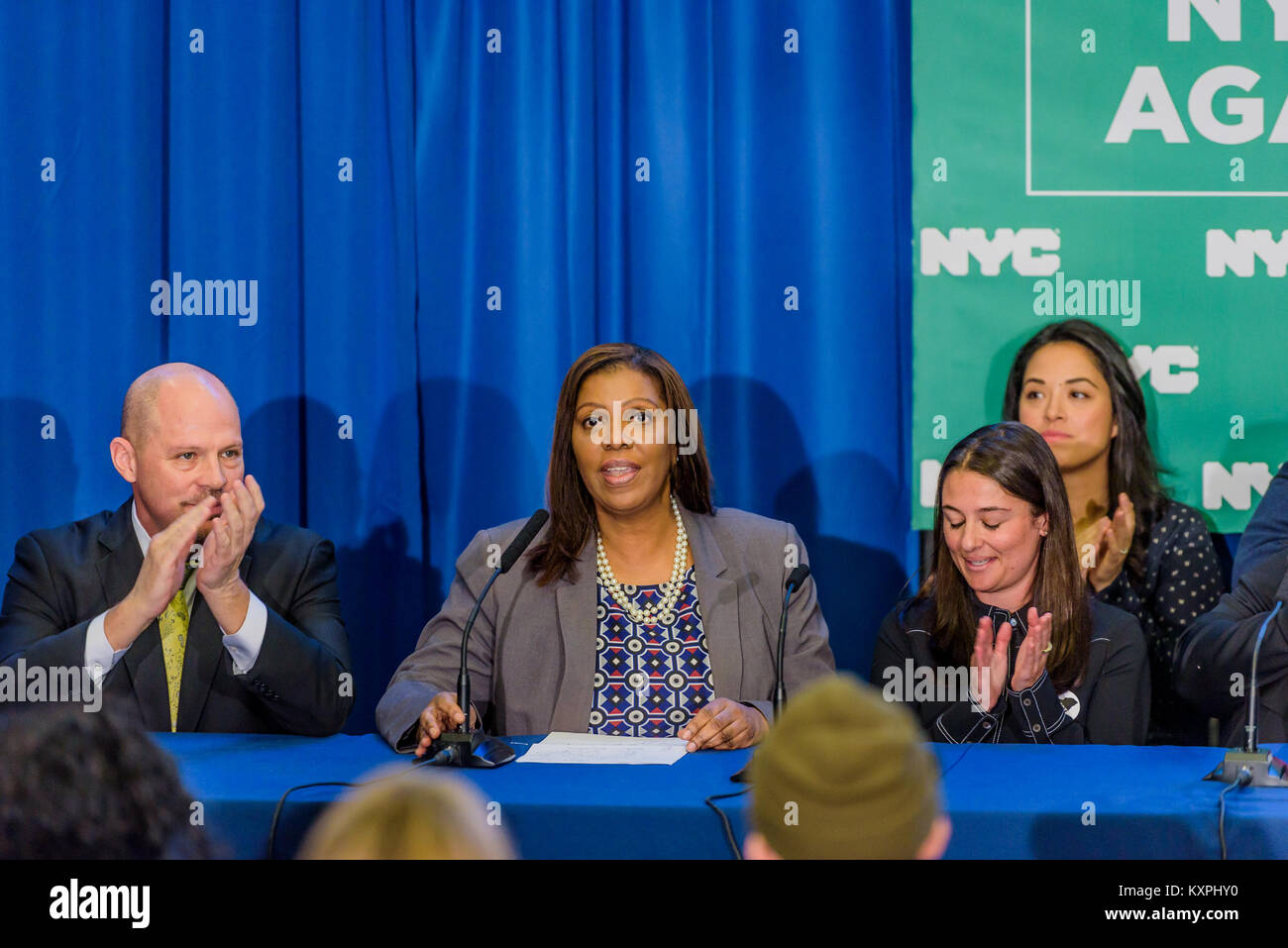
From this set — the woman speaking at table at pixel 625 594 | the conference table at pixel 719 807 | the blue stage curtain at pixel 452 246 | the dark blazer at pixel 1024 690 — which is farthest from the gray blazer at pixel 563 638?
the blue stage curtain at pixel 452 246

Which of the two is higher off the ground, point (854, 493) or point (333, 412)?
point (333, 412)

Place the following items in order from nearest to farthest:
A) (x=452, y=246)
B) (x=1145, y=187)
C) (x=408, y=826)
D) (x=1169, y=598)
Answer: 1. (x=408, y=826)
2. (x=1169, y=598)
3. (x=1145, y=187)
4. (x=452, y=246)

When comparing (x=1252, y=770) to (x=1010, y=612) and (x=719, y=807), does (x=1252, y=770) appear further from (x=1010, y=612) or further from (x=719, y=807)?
(x=719, y=807)

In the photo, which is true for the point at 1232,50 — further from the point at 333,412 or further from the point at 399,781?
the point at 399,781

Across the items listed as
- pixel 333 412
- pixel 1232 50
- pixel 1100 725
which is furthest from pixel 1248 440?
pixel 333 412

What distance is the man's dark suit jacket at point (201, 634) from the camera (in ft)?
9.43

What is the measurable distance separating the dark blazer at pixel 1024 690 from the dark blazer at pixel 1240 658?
0.76ft

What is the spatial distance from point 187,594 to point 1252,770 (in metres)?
2.27

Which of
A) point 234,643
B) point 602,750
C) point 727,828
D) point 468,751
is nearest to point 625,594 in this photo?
point 602,750

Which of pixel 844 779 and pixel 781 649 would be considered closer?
pixel 844 779

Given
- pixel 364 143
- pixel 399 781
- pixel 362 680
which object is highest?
pixel 364 143

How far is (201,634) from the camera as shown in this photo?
3010mm

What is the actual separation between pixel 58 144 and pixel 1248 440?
3.63m
